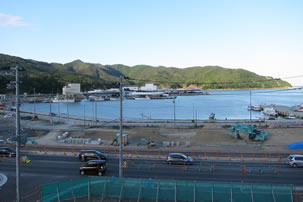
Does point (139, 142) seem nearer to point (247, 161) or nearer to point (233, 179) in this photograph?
point (247, 161)

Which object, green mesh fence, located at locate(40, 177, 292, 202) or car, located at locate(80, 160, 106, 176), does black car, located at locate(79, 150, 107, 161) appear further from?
green mesh fence, located at locate(40, 177, 292, 202)

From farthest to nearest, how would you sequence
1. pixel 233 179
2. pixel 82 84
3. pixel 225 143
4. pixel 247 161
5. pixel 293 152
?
pixel 82 84
pixel 225 143
pixel 293 152
pixel 247 161
pixel 233 179

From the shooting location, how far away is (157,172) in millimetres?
13727

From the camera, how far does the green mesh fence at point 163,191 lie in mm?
8464

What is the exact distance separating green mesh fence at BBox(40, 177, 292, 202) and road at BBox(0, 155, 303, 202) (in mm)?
2474

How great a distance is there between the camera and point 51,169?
14.3 metres

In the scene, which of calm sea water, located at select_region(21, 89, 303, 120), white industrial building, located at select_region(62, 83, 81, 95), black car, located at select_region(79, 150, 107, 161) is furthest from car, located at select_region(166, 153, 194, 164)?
white industrial building, located at select_region(62, 83, 81, 95)

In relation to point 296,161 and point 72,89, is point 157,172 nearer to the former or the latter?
point 296,161

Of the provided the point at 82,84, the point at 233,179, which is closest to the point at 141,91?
the point at 82,84

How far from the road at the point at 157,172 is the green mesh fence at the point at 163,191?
8.12 feet

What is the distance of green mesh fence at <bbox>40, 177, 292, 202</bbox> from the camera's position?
333 inches

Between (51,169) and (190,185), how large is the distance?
907cm

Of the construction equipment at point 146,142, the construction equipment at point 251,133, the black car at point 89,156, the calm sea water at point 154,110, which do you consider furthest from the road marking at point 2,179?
the calm sea water at point 154,110

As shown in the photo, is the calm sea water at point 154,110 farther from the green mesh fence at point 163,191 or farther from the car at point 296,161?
the green mesh fence at point 163,191
